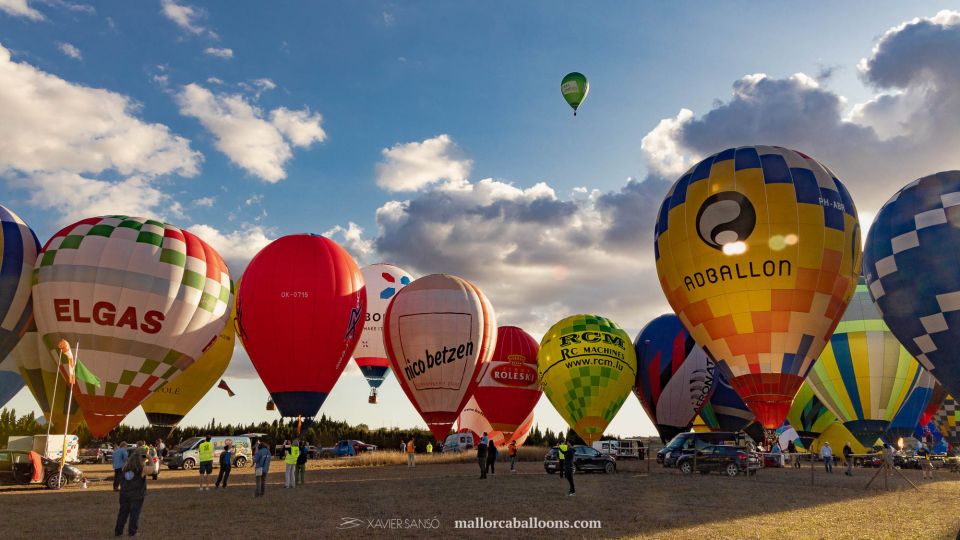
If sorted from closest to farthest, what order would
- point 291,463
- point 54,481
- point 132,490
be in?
point 132,490 < point 291,463 < point 54,481

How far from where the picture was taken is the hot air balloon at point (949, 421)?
2301 inches

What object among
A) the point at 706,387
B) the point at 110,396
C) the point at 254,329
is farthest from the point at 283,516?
the point at 706,387

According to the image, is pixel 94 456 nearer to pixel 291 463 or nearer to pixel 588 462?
pixel 291 463

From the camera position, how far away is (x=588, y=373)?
39.5 metres

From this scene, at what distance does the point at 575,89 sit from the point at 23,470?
32.3m

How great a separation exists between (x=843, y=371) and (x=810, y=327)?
429 inches

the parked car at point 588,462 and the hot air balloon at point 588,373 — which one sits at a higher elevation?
the hot air balloon at point 588,373

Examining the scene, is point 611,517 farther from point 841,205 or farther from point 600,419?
→ point 600,419

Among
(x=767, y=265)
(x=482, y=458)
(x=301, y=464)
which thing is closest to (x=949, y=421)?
(x=767, y=265)

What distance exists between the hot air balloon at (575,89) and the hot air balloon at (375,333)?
54.0ft

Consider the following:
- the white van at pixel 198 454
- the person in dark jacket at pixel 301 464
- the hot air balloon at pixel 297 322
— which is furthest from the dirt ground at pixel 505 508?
the white van at pixel 198 454

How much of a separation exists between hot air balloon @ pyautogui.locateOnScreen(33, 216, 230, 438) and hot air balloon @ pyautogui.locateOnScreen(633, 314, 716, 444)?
25723 millimetres

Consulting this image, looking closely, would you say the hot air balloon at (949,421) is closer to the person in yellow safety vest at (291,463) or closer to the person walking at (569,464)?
the person walking at (569,464)

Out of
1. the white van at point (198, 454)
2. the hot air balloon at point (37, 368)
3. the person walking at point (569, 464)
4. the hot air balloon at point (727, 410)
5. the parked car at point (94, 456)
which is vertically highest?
the hot air balloon at point (37, 368)
